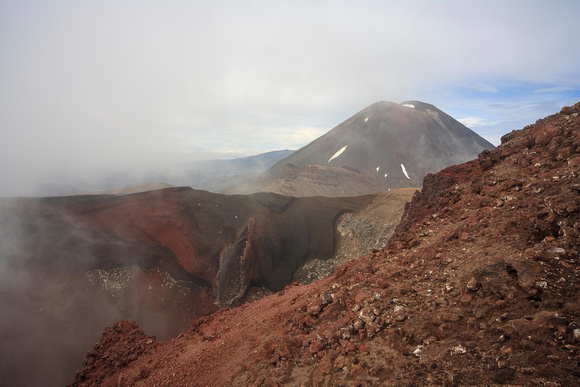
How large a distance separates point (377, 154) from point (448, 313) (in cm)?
5435

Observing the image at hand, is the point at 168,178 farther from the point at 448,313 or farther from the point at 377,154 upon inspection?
the point at 448,313

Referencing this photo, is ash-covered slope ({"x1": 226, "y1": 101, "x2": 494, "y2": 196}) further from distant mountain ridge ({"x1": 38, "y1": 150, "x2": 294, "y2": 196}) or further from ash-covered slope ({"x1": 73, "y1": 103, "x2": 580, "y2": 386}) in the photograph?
ash-covered slope ({"x1": 73, "y1": 103, "x2": 580, "y2": 386})

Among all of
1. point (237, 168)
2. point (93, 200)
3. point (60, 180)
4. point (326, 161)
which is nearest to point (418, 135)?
point (326, 161)

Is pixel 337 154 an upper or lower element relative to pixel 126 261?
upper

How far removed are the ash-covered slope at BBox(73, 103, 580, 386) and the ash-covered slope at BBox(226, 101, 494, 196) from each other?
30.7 metres

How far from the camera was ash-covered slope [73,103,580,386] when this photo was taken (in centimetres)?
248

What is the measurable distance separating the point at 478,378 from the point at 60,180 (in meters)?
73.5

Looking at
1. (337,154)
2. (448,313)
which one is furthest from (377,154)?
(448,313)

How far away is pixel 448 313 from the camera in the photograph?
10.2ft

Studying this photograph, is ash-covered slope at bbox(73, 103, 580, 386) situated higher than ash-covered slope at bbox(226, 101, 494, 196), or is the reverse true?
ash-covered slope at bbox(226, 101, 494, 196)

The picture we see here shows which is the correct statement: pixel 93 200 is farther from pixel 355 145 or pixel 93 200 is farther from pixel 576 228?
pixel 355 145

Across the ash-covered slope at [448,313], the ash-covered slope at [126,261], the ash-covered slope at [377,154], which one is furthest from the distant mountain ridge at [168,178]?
the ash-covered slope at [448,313]

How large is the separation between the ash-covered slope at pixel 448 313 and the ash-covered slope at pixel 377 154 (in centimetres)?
3069

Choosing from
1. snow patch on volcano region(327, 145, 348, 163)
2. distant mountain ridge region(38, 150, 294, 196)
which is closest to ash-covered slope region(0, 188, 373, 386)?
distant mountain ridge region(38, 150, 294, 196)
